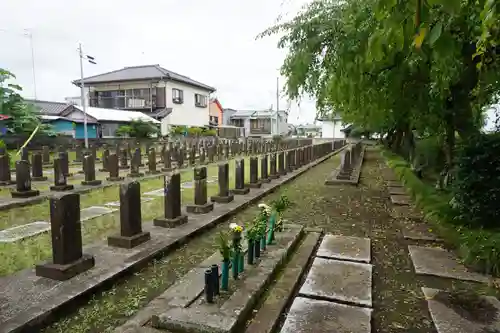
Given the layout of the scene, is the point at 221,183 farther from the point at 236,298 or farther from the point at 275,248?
the point at 236,298

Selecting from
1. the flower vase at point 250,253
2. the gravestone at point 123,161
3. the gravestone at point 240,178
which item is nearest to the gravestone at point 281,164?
the gravestone at point 240,178

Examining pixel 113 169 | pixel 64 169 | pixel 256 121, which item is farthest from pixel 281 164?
pixel 256 121

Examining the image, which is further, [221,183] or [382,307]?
[221,183]

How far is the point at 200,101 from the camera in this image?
34.3 metres

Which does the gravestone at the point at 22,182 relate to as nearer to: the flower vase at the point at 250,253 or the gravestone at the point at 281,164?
the flower vase at the point at 250,253

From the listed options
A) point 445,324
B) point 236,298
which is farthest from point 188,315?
point 445,324

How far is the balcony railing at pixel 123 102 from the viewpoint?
96.6ft

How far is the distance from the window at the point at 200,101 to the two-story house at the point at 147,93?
40.5 inches

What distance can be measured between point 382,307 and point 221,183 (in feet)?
14.2

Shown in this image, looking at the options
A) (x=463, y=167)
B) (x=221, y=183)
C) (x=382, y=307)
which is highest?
(x=463, y=167)

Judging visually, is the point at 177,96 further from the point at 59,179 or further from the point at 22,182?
the point at 22,182

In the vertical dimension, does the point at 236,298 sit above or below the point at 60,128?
below

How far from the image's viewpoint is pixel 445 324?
8.86ft

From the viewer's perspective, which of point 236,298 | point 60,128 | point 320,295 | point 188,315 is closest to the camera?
point 188,315
